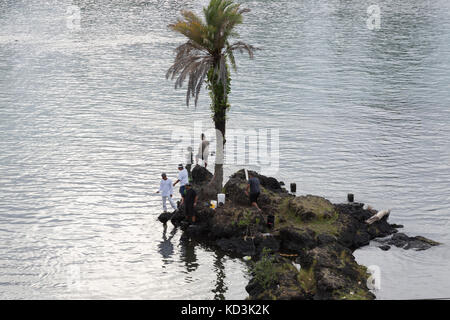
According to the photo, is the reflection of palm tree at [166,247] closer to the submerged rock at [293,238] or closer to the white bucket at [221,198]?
the submerged rock at [293,238]

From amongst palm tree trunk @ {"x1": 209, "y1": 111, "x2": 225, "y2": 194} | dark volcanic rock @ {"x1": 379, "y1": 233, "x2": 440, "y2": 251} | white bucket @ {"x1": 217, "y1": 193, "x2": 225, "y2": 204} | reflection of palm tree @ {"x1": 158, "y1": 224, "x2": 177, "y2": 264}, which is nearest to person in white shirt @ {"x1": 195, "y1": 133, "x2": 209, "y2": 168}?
palm tree trunk @ {"x1": 209, "y1": 111, "x2": 225, "y2": 194}

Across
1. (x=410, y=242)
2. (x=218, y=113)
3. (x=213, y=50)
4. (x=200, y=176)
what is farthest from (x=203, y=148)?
(x=410, y=242)

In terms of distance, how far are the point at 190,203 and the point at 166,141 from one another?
1813cm

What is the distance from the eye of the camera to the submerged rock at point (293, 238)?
25.5 meters

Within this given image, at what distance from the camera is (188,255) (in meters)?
29.2

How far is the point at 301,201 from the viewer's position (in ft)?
107

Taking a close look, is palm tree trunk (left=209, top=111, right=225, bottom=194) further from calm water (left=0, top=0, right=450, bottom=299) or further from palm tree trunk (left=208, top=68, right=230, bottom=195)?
calm water (left=0, top=0, right=450, bottom=299)

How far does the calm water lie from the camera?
28172 mm

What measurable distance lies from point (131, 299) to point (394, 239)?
44.5 feet

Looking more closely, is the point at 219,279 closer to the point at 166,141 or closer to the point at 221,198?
the point at 221,198

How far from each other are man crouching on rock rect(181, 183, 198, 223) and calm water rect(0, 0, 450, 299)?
4.26 ft

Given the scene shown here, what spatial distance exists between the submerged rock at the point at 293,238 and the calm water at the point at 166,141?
3.33 feet
